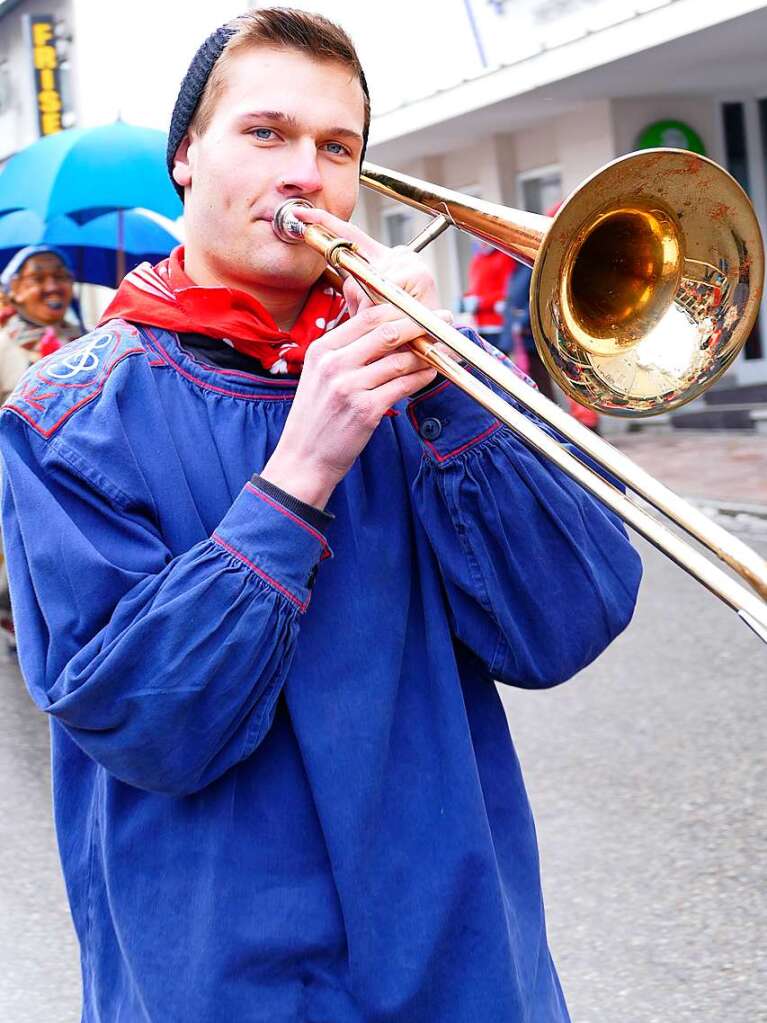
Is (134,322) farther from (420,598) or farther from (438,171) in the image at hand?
(438,171)

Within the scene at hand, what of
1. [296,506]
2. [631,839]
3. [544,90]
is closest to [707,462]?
[544,90]

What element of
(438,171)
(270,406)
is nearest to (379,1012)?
(270,406)

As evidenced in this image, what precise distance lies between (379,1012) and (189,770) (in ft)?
1.06

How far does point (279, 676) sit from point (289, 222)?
1.61 ft

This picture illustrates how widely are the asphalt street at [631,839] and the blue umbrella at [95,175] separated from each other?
7.44 feet

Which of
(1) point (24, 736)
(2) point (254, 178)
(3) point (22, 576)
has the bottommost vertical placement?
(1) point (24, 736)

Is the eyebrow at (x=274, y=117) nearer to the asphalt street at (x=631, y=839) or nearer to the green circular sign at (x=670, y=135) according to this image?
the asphalt street at (x=631, y=839)

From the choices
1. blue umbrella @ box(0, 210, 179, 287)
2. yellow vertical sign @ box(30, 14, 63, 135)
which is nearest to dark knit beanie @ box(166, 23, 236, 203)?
blue umbrella @ box(0, 210, 179, 287)

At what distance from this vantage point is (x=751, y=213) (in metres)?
1.76

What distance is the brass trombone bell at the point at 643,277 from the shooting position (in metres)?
1.71

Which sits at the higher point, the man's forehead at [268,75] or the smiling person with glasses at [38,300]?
the man's forehead at [268,75]

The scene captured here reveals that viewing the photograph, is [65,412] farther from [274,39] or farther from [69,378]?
[274,39]

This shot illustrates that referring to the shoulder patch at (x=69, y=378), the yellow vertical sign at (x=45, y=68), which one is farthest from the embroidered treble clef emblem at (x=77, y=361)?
the yellow vertical sign at (x=45, y=68)

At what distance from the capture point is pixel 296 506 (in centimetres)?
150
